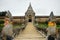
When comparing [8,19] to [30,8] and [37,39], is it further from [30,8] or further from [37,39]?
[30,8]

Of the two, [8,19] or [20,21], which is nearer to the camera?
[8,19]

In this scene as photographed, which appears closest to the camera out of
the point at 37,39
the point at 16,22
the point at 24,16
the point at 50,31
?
the point at 50,31

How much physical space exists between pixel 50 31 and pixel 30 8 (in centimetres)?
2884

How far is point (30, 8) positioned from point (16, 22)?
12.8 ft

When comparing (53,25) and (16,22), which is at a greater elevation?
(53,25)

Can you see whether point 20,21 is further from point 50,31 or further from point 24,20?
point 50,31

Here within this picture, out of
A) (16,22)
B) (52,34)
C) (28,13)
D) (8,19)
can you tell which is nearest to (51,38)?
(52,34)

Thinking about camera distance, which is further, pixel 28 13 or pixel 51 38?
pixel 28 13

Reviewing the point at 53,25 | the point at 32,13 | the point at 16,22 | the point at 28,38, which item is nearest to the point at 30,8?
the point at 32,13

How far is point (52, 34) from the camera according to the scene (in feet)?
36.7

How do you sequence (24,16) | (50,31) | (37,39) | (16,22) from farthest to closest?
(24,16) → (16,22) → (37,39) → (50,31)

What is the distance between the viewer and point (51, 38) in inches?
442

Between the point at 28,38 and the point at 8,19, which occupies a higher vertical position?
the point at 8,19

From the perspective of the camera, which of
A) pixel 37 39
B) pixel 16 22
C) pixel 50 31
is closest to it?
pixel 50 31
